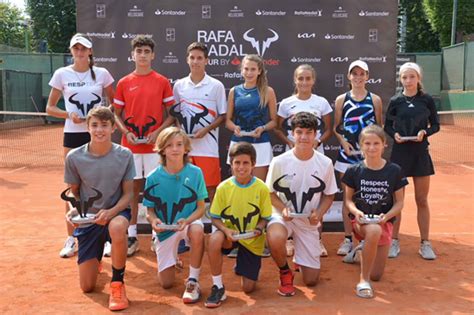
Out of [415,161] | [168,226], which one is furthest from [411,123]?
[168,226]

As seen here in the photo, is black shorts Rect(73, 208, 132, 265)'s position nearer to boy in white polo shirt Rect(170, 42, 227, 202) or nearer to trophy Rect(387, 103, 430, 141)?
boy in white polo shirt Rect(170, 42, 227, 202)

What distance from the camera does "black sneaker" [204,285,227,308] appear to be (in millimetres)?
3865

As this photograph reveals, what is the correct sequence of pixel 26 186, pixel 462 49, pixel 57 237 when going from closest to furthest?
1. pixel 57 237
2. pixel 26 186
3. pixel 462 49

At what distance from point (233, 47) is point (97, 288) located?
10.3 ft

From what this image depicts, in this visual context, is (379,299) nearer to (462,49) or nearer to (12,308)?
(12,308)

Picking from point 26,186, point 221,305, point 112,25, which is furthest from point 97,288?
point 26,186

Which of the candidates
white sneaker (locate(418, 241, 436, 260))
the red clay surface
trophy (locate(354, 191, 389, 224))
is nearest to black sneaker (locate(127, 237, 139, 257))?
the red clay surface

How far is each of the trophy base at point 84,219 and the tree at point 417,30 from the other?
30753 millimetres

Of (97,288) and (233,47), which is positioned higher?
(233,47)

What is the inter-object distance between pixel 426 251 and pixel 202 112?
2635 mm

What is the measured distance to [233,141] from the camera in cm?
504

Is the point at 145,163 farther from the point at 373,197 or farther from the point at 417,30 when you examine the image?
the point at 417,30

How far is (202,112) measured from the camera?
509cm

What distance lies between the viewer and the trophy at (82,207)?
12.9ft
